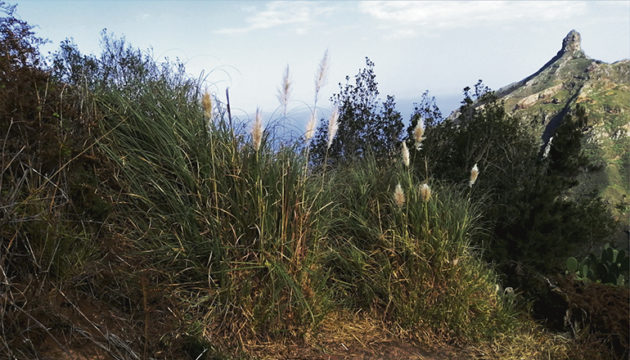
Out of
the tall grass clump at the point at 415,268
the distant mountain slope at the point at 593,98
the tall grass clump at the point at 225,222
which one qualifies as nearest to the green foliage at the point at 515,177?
the tall grass clump at the point at 415,268

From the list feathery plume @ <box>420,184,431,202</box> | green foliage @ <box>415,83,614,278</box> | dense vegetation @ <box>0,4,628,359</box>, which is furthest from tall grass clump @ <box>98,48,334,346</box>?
green foliage @ <box>415,83,614,278</box>

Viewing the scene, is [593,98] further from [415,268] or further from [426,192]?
[426,192]

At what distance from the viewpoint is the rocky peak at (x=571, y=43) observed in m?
40.7

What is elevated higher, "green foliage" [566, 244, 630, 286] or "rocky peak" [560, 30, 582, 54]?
"rocky peak" [560, 30, 582, 54]

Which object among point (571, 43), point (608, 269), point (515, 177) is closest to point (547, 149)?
point (515, 177)

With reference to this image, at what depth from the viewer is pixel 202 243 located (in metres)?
3.79

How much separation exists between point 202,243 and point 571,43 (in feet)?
151

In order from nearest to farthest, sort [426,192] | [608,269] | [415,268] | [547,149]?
1. [426,192]
2. [415,268]
3. [608,269]
4. [547,149]

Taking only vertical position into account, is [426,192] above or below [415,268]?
above

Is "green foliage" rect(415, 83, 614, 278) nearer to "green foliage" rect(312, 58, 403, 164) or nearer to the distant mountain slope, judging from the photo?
"green foliage" rect(312, 58, 403, 164)

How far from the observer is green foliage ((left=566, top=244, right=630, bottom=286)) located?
7.03 metres

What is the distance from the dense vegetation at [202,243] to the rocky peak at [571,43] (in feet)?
133

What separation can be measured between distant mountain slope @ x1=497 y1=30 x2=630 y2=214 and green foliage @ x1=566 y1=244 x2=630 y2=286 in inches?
518

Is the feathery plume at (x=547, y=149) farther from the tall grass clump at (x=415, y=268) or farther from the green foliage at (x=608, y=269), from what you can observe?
the tall grass clump at (x=415, y=268)
